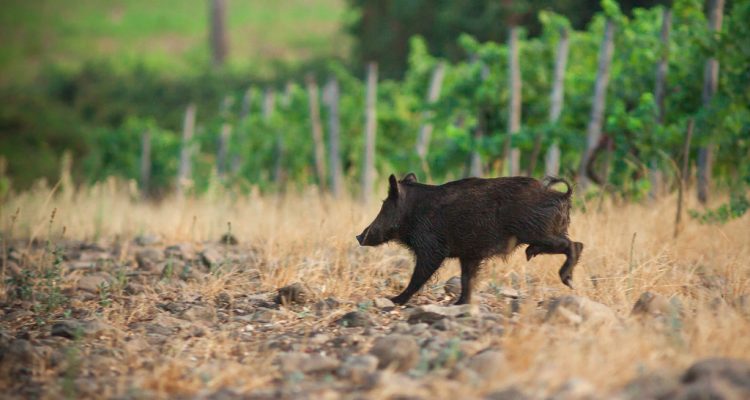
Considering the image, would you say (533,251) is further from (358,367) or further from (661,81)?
(661,81)

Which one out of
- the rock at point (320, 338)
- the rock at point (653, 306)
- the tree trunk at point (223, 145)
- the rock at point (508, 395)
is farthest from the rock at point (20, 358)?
the tree trunk at point (223, 145)

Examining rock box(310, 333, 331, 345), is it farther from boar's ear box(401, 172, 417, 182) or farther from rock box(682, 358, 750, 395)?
rock box(682, 358, 750, 395)

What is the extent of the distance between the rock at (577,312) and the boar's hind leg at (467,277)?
859 mm

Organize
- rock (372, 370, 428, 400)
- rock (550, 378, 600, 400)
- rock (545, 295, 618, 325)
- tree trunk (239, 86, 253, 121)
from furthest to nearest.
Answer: tree trunk (239, 86, 253, 121) < rock (545, 295, 618, 325) < rock (372, 370, 428, 400) < rock (550, 378, 600, 400)

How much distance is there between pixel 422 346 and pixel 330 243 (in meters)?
3.01

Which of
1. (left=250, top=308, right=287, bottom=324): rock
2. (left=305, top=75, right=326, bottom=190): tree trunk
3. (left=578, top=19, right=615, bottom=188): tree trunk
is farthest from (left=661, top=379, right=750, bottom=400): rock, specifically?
(left=305, top=75, right=326, bottom=190): tree trunk

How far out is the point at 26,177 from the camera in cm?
1984

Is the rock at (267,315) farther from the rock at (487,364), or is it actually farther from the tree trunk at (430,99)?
the tree trunk at (430,99)

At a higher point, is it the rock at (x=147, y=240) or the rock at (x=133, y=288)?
the rock at (x=147, y=240)

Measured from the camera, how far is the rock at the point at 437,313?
5762 mm

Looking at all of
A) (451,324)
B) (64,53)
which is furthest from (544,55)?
(64,53)

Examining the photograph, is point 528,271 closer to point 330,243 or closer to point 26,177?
point 330,243

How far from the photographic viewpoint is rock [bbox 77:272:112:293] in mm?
7516

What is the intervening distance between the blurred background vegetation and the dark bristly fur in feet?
8.03
